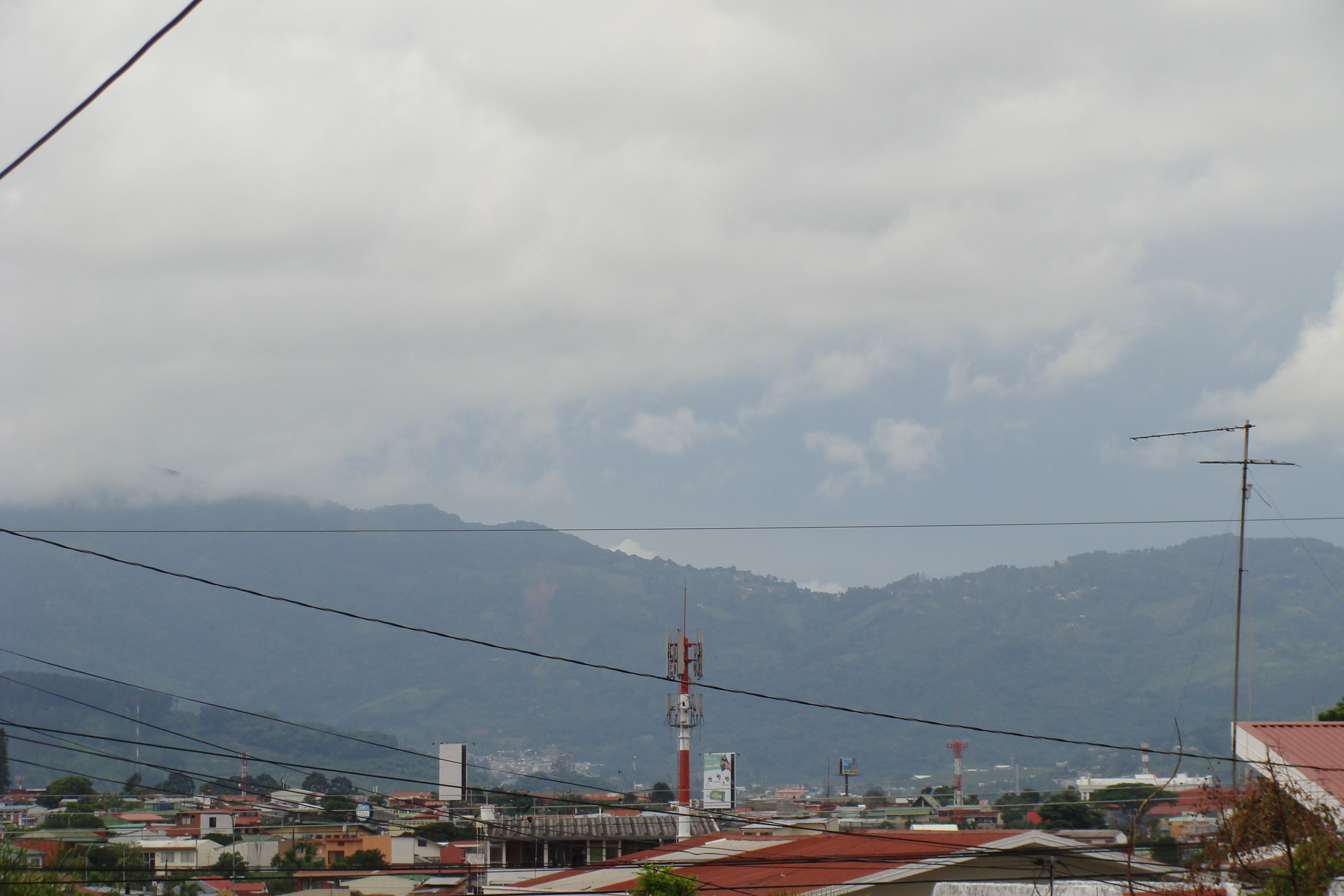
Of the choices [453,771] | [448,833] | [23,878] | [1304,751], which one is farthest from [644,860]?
[453,771]

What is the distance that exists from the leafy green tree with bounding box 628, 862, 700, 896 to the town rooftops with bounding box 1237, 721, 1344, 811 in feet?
38.2

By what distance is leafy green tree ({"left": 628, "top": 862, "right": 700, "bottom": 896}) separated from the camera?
27.6 metres

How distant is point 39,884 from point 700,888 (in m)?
14.7

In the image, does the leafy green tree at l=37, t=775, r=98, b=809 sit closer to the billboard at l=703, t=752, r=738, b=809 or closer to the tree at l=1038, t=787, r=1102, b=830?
the billboard at l=703, t=752, r=738, b=809

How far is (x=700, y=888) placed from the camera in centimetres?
2898

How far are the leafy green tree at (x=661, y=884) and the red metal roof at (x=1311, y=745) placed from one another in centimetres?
1182

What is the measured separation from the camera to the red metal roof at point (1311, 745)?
22109 millimetres

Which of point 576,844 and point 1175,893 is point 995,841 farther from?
point 576,844

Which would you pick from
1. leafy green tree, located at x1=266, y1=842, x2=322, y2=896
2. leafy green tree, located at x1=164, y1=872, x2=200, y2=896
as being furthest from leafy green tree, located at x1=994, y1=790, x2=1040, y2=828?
leafy green tree, located at x1=164, y1=872, x2=200, y2=896

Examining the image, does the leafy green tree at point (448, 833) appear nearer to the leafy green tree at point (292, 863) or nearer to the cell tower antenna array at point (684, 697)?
the leafy green tree at point (292, 863)

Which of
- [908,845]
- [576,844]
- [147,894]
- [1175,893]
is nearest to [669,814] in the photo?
[576,844]

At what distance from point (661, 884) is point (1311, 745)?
1311cm

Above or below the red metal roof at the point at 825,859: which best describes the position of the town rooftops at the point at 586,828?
below

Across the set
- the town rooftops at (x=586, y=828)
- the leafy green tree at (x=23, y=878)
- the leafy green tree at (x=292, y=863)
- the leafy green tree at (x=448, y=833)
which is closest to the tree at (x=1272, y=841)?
the leafy green tree at (x=23, y=878)
